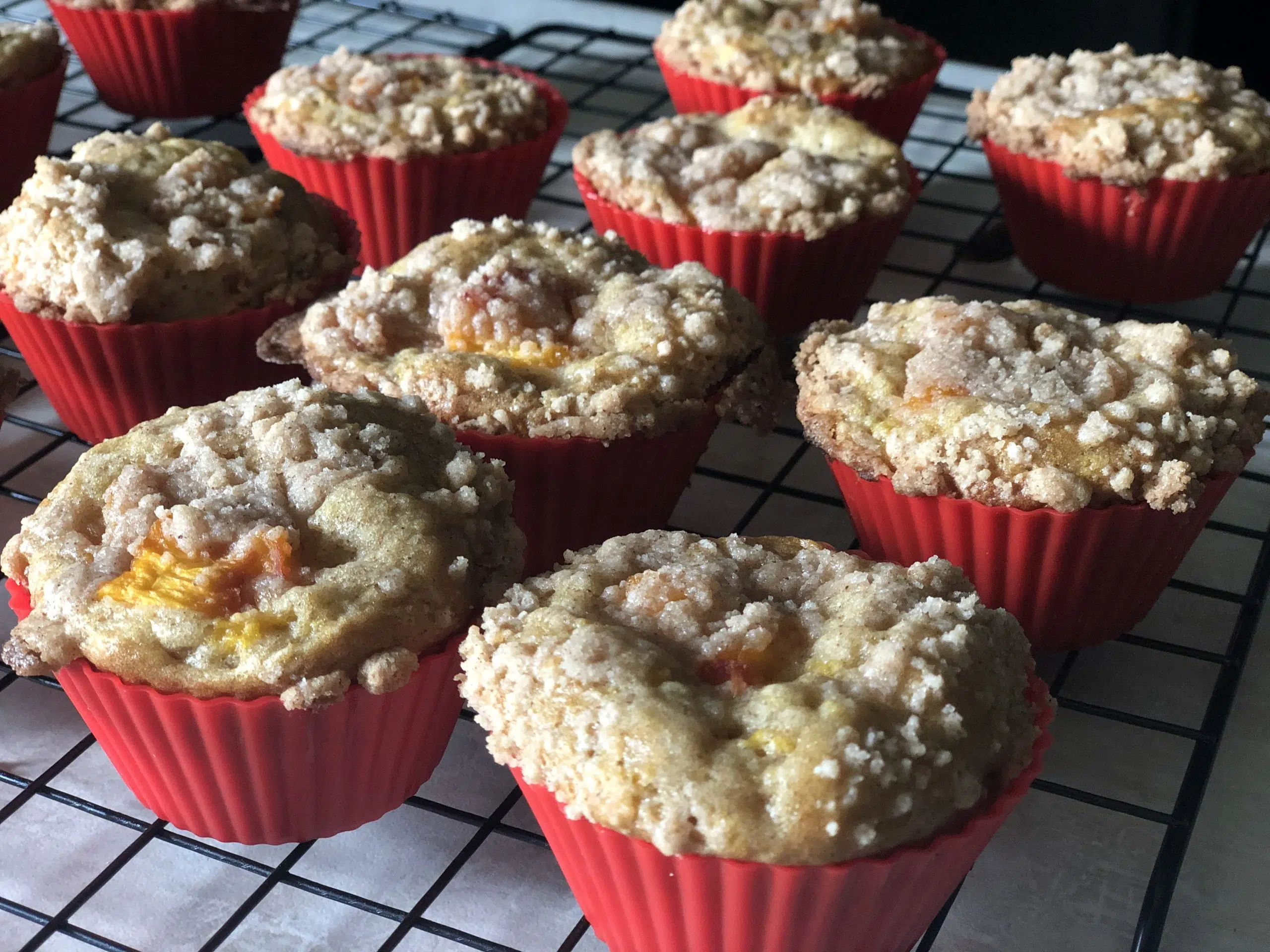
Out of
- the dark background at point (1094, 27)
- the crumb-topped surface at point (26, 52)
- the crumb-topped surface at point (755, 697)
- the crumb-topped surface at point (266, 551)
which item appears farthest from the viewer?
the dark background at point (1094, 27)

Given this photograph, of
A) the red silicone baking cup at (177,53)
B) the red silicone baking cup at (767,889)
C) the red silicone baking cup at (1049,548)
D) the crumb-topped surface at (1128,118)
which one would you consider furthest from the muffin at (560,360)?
the red silicone baking cup at (177,53)

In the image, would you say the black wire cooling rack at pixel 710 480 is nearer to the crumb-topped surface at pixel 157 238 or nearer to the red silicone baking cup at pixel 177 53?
the red silicone baking cup at pixel 177 53

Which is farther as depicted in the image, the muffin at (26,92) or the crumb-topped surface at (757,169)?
the muffin at (26,92)

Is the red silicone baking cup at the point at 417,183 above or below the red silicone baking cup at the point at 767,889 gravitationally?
below

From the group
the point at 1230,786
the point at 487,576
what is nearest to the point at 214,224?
the point at 487,576

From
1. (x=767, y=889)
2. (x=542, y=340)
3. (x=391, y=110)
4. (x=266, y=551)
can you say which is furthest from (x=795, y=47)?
(x=767, y=889)

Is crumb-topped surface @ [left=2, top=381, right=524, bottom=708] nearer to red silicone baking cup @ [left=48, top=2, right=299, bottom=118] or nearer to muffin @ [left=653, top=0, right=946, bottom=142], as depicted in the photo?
muffin @ [left=653, top=0, right=946, bottom=142]

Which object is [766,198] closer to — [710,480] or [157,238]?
[710,480]

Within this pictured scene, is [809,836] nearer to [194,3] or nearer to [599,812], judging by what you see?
[599,812]
